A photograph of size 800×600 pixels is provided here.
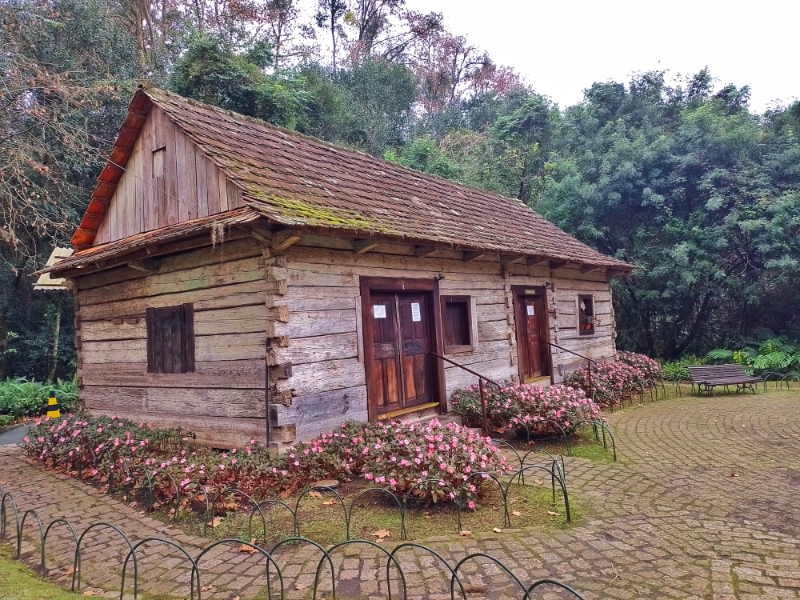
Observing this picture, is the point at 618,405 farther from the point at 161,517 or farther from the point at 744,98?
the point at 744,98

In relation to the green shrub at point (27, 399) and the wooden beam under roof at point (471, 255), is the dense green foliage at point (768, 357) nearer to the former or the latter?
the wooden beam under roof at point (471, 255)

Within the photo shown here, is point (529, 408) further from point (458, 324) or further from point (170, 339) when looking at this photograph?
point (170, 339)

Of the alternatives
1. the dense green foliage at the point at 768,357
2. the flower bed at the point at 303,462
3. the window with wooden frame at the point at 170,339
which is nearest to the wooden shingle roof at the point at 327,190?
the window with wooden frame at the point at 170,339

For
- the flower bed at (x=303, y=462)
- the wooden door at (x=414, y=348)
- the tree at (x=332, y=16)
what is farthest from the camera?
the tree at (x=332, y=16)

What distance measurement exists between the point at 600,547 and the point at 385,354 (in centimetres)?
443

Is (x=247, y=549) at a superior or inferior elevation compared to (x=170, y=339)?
inferior

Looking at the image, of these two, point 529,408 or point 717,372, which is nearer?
point 529,408

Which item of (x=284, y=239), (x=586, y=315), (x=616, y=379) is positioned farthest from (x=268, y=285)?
(x=586, y=315)

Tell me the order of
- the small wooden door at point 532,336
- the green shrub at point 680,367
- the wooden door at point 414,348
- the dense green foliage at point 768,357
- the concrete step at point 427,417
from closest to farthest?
the concrete step at point 427,417
the wooden door at point 414,348
the small wooden door at point 532,336
the dense green foliage at point 768,357
the green shrub at point 680,367

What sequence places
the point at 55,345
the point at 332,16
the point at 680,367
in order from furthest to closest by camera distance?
the point at 332,16, the point at 55,345, the point at 680,367

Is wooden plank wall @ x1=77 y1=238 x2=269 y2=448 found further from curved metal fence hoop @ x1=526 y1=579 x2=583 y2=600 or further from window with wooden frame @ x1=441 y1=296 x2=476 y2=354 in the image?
curved metal fence hoop @ x1=526 y1=579 x2=583 y2=600

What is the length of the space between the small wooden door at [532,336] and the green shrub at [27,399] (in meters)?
11.1

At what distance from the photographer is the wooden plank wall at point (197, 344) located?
6594 mm

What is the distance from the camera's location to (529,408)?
796 cm
